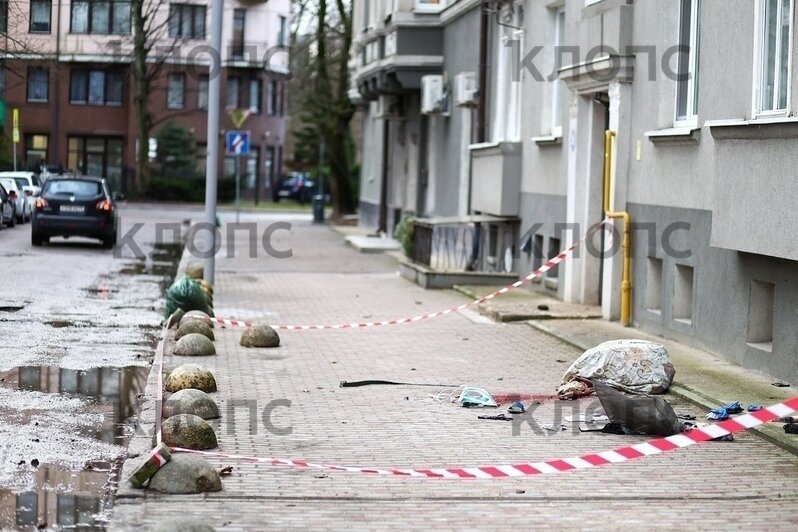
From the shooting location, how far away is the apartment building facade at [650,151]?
11.6 m

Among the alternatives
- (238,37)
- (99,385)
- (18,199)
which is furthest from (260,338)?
(238,37)

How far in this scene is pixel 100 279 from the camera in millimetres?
22875

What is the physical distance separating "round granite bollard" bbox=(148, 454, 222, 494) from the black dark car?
2277cm

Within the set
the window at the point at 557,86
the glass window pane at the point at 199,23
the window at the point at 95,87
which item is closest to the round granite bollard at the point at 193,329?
the window at the point at 557,86

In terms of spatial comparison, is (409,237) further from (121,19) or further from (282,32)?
(282,32)

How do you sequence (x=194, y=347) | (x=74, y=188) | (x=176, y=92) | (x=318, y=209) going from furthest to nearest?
1. (x=176, y=92)
2. (x=318, y=209)
3. (x=74, y=188)
4. (x=194, y=347)

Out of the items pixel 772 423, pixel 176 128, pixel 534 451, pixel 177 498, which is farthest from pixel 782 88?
pixel 176 128

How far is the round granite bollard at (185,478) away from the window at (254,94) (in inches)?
2687

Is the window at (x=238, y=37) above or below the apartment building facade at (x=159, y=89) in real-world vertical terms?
above

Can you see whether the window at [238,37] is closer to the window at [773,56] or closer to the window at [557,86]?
the window at [557,86]

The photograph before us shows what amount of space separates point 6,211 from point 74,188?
20.1 feet

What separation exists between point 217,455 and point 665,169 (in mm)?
7469

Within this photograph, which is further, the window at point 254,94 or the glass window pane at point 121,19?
the window at point 254,94

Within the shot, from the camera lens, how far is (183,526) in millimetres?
6254
